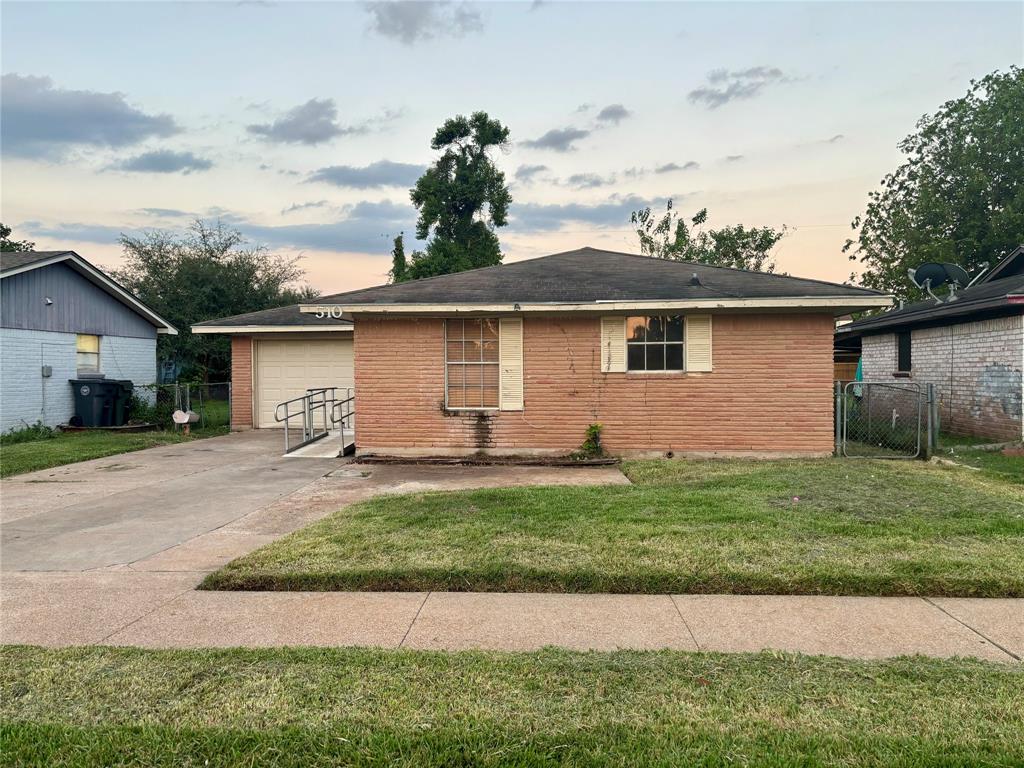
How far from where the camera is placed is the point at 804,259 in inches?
1567

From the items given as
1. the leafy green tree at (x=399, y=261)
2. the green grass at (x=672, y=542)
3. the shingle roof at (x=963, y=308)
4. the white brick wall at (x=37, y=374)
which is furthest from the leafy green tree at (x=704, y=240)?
the green grass at (x=672, y=542)

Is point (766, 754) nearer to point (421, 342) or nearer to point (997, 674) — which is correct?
point (997, 674)

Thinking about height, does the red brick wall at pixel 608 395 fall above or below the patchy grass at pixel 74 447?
above

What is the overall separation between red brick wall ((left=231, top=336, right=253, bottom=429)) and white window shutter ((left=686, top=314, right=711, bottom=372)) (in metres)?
11.0

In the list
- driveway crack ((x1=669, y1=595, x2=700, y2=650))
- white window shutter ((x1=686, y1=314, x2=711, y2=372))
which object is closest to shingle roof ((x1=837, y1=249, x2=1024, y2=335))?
white window shutter ((x1=686, y1=314, x2=711, y2=372))

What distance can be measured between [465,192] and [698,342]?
83.9 feet

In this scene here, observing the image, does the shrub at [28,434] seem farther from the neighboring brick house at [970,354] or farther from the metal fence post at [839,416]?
the neighboring brick house at [970,354]

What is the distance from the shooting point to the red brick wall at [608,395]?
1038cm

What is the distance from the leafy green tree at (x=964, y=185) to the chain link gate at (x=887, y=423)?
19.2 meters

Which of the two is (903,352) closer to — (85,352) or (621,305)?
(621,305)

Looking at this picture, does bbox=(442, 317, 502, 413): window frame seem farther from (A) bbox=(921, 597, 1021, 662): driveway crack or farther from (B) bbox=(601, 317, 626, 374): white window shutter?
(A) bbox=(921, 597, 1021, 662): driveway crack

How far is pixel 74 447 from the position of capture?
12516mm

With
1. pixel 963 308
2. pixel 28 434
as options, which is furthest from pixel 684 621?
pixel 28 434

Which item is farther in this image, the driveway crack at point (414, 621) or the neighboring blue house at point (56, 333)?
the neighboring blue house at point (56, 333)
